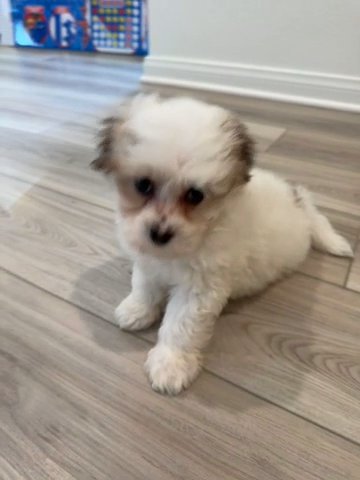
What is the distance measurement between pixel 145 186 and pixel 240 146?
7.3 inches

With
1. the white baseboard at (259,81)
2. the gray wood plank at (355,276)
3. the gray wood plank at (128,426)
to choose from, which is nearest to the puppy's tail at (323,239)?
the gray wood plank at (355,276)

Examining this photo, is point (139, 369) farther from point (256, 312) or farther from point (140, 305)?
point (256, 312)

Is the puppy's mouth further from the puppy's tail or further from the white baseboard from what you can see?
the white baseboard

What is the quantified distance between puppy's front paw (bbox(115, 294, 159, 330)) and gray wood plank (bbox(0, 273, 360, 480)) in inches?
1.2

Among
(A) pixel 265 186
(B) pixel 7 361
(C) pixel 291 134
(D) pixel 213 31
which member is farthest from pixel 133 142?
(D) pixel 213 31

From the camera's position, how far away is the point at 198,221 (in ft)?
2.74

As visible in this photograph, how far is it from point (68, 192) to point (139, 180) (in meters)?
0.84

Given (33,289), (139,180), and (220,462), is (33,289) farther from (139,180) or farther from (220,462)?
(220,462)

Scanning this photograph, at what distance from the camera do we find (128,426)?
2.76 ft

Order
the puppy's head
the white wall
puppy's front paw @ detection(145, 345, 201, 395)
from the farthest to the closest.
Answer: the white wall → puppy's front paw @ detection(145, 345, 201, 395) → the puppy's head

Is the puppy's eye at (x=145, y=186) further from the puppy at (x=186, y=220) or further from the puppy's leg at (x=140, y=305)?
the puppy's leg at (x=140, y=305)

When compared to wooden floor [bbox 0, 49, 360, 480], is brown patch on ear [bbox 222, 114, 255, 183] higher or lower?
higher

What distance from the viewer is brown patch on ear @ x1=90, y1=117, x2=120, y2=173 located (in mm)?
854

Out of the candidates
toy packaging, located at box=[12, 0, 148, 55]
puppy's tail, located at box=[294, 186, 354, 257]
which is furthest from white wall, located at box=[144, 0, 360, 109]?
puppy's tail, located at box=[294, 186, 354, 257]
